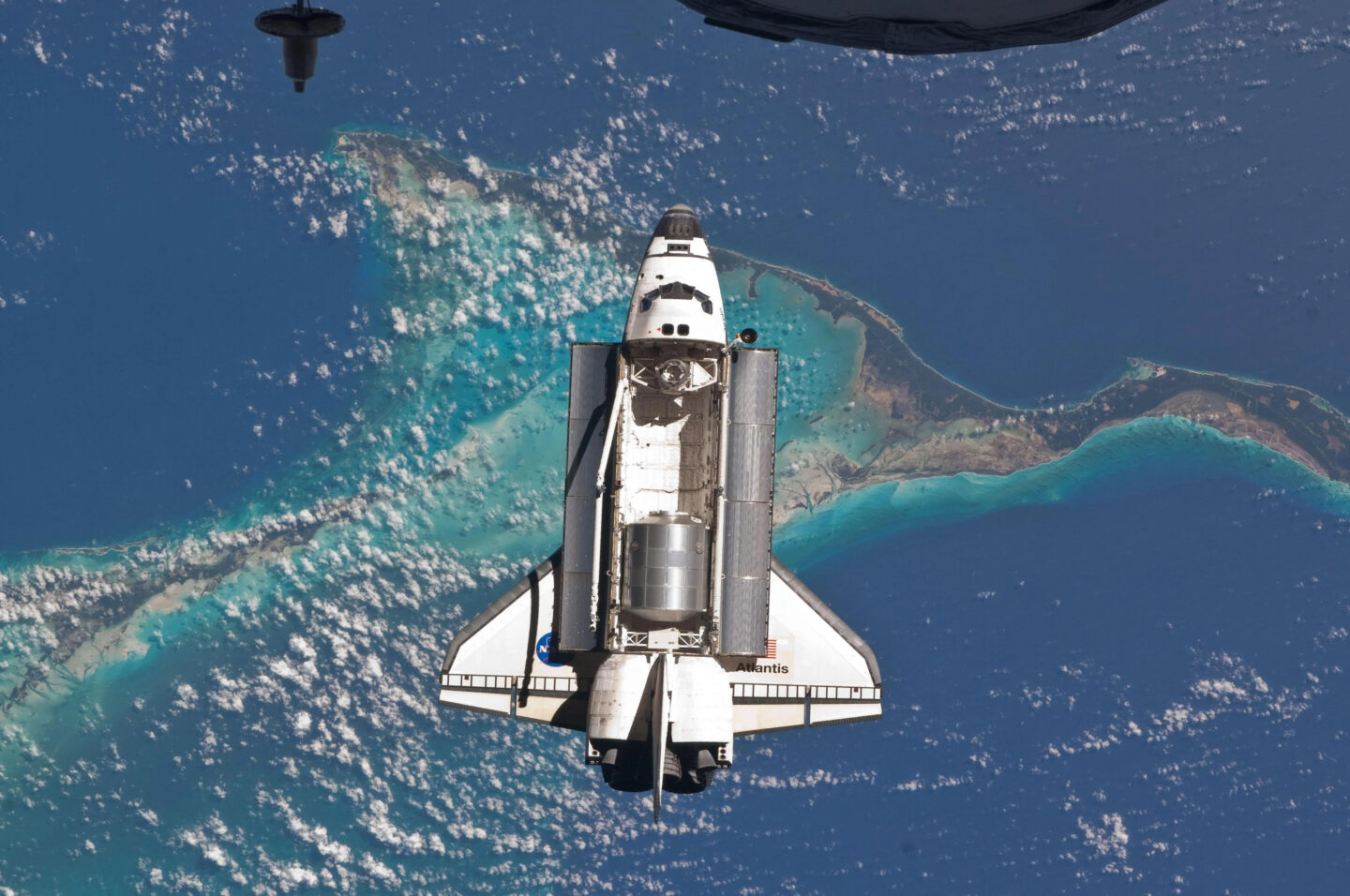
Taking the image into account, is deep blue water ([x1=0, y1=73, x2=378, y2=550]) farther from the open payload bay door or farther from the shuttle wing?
the open payload bay door

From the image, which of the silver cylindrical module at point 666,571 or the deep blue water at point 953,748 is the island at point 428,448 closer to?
the deep blue water at point 953,748

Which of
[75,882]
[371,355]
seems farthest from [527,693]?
[75,882]

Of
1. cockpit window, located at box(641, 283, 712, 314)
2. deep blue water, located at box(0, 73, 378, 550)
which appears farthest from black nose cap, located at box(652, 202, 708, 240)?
deep blue water, located at box(0, 73, 378, 550)

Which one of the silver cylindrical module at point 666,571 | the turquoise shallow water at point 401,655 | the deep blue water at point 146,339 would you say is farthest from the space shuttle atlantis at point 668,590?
the deep blue water at point 146,339

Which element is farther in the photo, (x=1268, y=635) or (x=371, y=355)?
(x=1268, y=635)

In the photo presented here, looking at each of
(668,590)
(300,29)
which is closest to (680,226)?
(668,590)

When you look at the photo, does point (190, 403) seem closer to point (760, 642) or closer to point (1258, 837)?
point (760, 642)
